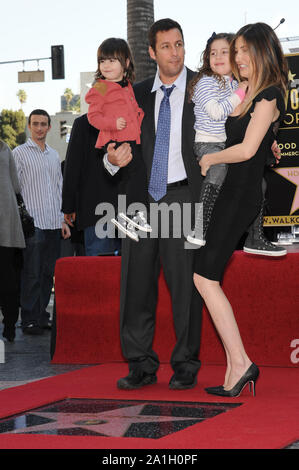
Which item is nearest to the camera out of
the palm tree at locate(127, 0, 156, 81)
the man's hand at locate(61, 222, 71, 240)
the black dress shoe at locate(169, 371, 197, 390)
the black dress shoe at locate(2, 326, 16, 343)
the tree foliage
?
the black dress shoe at locate(169, 371, 197, 390)

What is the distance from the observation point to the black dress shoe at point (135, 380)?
4.80 m

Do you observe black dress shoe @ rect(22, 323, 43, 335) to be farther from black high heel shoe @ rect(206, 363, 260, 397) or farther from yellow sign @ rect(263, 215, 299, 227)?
black high heel shoe @ rect(206, 363, 260, 397)

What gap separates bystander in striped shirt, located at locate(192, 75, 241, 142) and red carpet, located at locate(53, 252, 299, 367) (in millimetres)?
1446

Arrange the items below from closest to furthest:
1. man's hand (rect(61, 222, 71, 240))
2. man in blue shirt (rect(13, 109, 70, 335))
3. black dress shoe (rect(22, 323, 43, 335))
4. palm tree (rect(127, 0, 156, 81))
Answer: black dress shoe (rect(22, 323, 43, 335)) → man in blue shirt (rect(13, 109, 70, 335)) → man's hand (rect(61, 222, 71, 240)) → palm tree (rect(127, 0, 156, 81))

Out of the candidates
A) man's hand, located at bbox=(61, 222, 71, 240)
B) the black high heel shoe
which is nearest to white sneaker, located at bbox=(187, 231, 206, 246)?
the black high heel shoe

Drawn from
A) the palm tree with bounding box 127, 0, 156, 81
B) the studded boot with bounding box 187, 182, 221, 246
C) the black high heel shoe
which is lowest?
the black high heel shoe

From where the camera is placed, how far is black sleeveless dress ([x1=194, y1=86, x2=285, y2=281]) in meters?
4.38

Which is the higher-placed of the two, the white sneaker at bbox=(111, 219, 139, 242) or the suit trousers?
the white sneaker at bbox=(111, 219, 139, 242)

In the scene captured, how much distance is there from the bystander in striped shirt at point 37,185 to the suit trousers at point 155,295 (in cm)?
327

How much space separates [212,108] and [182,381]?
162cm

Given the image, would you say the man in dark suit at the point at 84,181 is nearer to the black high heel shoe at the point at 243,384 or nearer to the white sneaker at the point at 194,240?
the white sneaker at the point at 194,240

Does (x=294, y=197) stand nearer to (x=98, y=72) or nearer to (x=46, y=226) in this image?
(x=46, y=226)
